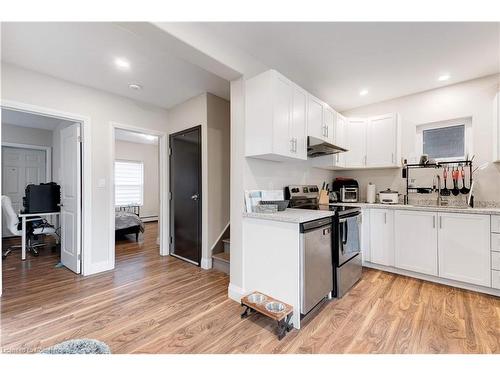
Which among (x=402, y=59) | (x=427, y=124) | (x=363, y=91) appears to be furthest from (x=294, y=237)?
(x=427, y=124)

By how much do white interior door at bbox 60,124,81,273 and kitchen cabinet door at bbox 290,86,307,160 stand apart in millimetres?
2788

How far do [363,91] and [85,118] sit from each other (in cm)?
388

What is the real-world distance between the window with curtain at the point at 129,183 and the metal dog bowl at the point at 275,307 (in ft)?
20.4

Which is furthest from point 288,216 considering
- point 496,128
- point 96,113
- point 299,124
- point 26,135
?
point 26,135

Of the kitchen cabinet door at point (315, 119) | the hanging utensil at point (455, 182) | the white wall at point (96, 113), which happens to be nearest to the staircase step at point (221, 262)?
→ the white wall at point (96, 113)

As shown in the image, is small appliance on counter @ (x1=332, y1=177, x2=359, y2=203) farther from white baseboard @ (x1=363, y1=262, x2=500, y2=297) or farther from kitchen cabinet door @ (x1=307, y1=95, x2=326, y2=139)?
kitchen cabinet door @ (x1=307, y1=95, x2=326, y2=139)

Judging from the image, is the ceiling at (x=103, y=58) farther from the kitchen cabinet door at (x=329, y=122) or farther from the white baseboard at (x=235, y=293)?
the white baseboard at (x=235, y=293)

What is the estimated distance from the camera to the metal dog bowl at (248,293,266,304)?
79.2 inches

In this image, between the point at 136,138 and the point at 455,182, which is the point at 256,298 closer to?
the point at 455,182

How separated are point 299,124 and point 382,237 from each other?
1.95 meters

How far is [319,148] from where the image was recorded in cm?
295

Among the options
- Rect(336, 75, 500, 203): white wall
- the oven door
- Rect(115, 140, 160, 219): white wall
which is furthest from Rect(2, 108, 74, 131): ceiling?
Rect(336, 75, 500, 203): white wall

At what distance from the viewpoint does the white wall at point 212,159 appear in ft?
10.7

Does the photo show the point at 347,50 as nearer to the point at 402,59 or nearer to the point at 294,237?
the point at 402,59
